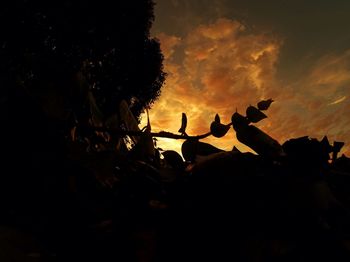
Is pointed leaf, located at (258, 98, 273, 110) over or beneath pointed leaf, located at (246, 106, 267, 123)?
over

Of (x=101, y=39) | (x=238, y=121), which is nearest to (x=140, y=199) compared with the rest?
(x=238, y=121)

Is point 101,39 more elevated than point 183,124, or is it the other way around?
point 101,39

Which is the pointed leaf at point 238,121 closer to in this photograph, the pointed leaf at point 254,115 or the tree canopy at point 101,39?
the pointed leaf at point 254,115

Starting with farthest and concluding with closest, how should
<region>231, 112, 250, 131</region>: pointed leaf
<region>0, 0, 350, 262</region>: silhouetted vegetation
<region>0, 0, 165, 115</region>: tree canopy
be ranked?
<region>0, 0, 165, 115</region>: tree canopy < <region>231, 112, 250, 131</region>: pointed leaf < <region>0, 0, 350, 262</region>: silhouetted vegetation

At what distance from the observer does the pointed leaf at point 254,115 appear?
0.52 m

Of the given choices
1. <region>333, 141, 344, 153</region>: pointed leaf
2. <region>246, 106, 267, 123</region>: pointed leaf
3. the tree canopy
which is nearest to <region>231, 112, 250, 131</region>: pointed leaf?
<region>246, 106, 267, 123</region>: pointed leaf

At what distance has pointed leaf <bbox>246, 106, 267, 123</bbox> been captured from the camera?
52 centimetres

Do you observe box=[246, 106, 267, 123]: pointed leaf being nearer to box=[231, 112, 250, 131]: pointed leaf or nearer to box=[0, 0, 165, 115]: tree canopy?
box=[231, 112, 250, 131]: pointed leaf

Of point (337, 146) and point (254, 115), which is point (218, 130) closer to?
point (254, 115)

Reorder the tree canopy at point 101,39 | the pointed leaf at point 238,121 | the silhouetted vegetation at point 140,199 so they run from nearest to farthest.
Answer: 1. the silhouetted vegetation at point 140,199
2. the pointed leaf at point 238,121
3. the tree canopy at point 101,39

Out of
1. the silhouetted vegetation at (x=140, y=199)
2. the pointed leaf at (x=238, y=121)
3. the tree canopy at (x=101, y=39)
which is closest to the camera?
the silhouetted vegetation at (x=140, y=199)

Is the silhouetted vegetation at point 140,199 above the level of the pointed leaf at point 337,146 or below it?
below

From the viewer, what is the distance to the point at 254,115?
52 centimetres

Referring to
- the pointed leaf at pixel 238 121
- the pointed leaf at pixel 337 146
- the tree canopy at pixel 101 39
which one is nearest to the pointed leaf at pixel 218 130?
the pointed leaf at pixel 238 121
